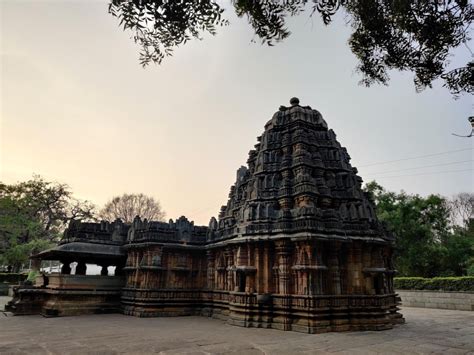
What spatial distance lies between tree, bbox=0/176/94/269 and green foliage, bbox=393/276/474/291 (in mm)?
30308

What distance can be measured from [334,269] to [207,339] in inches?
209

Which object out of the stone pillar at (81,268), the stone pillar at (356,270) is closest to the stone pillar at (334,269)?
the stone pillar at (356,270)

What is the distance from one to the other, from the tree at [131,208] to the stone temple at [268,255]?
83.0 feet

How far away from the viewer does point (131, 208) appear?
45.0 m

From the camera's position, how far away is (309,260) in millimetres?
12078

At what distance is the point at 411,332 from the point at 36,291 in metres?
16.3

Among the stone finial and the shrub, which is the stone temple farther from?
the shrub

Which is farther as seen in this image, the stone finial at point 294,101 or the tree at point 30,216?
the tree at point 30,216

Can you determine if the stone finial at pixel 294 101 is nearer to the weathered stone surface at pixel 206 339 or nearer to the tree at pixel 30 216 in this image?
the weathered stone surface at pixel 206 339

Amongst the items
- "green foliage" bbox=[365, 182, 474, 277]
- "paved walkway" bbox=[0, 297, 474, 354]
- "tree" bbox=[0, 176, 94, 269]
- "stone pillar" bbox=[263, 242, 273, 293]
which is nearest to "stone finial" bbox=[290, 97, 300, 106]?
"stone pillar" bbox=[263, 242, 273, 293]

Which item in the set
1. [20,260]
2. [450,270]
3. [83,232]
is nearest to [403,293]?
[450,270]

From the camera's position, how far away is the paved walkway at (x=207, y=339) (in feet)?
27.5

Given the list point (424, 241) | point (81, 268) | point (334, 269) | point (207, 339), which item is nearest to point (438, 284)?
point (424, 241)

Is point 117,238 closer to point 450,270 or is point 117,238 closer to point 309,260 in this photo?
point 309,260
